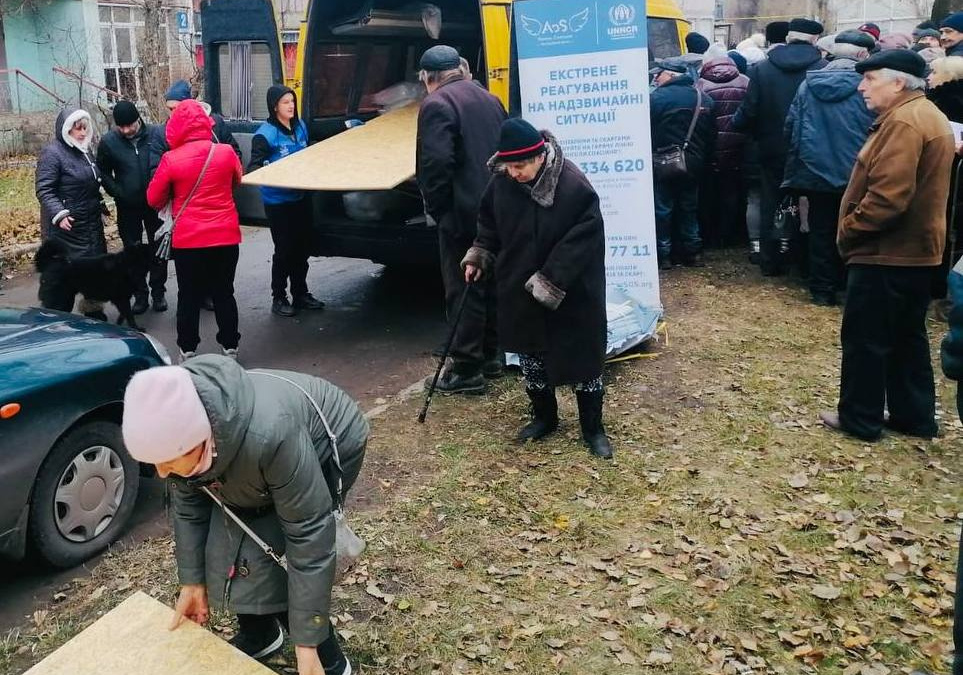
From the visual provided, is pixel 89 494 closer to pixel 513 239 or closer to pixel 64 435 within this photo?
pixel 64 435

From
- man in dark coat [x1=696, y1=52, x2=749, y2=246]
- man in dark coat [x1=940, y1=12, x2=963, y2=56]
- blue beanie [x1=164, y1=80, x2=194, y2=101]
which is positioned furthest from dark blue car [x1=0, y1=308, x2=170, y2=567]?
man in dark coat [x1=940, y1=12, x2=963, y2=56]

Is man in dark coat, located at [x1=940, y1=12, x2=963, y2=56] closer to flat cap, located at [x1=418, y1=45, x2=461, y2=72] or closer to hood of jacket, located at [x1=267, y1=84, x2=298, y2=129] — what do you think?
flat cap, located at [x1=418, y1=45, x2=461, y2=72]

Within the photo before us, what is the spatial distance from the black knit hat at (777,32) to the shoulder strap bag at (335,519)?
7.81 metres

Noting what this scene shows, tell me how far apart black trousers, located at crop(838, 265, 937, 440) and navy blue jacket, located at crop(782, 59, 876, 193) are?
250 centimetres

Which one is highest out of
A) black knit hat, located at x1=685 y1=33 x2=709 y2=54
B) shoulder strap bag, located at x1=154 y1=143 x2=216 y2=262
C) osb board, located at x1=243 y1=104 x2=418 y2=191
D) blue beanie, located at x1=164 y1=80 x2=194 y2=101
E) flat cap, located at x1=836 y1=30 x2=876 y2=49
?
black knit hat, located at x1=685 y1=33 x2=709 y2=54

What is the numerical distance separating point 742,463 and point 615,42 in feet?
10.2

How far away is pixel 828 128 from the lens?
7336 millimetres

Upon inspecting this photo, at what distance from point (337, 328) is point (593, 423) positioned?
3.27 meters

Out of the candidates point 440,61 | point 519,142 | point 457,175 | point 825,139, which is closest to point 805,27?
point 825,139

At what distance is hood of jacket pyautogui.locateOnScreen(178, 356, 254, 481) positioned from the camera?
2.38 meters

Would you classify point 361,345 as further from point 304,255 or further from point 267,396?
point 267,396

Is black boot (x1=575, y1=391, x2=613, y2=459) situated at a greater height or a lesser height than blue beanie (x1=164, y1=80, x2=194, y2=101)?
lesser

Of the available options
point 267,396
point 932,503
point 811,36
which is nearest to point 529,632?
point 267,396

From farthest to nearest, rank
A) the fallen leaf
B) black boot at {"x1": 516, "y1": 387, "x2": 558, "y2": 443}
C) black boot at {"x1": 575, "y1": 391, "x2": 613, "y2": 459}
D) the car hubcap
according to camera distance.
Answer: black boot at {"x1": 516, "y1": 387, "x2": 558, "y2": 443}
black boot at {"x1": 575, "y1": 391, "x2": 613, "y2": 459}
the car hubcap
the fallen leaf
